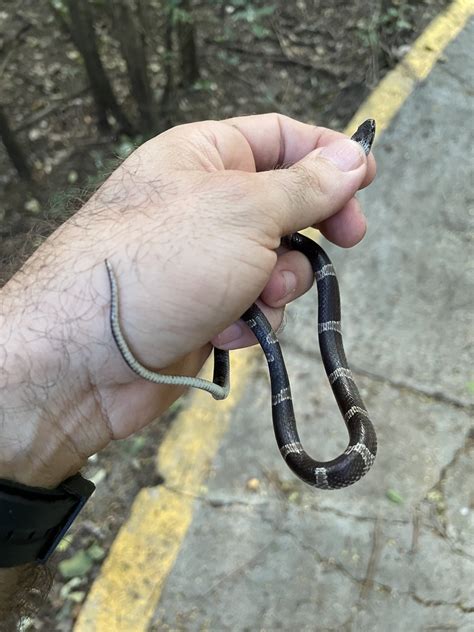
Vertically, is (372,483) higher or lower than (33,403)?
lower

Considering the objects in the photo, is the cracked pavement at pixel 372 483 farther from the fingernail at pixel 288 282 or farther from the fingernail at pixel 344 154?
the fingernail at pixel 344 154

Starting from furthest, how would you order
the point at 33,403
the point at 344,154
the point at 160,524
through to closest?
the point at 160,524, the point at 344,154, the point at 33,403

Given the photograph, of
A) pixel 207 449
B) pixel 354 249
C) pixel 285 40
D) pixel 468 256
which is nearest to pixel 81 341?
pixel 207 449

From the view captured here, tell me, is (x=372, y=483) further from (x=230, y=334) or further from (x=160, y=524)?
(x=230, y=334)

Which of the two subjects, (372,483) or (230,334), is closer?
(230,334)

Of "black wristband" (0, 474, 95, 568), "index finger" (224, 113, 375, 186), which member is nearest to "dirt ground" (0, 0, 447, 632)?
"index finger" (224, 113, 375, 186)

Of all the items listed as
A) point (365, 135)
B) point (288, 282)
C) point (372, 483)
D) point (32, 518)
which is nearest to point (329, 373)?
point (288, 282)

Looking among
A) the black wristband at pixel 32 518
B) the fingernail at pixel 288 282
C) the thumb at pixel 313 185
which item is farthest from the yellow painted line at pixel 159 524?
the thumb at pixel 313 185
